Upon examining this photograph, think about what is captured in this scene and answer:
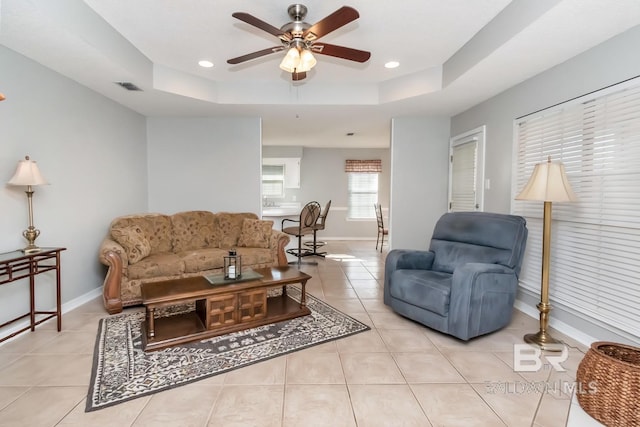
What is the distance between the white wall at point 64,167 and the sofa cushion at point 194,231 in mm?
753

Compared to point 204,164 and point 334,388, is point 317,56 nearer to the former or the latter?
point 204,164

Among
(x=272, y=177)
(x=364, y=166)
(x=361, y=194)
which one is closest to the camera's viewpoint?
(x=272, y=177)

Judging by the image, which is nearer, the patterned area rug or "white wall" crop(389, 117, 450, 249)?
the patterned area rug

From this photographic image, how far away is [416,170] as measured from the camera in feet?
15.7

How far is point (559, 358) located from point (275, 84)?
13.0 ft

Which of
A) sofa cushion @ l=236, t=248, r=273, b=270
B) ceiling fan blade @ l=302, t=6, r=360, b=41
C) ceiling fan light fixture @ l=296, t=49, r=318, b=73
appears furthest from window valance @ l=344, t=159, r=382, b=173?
ceiling fan blade @ l=302, t=6, r=360, b=41

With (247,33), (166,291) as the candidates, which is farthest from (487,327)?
(247,33)

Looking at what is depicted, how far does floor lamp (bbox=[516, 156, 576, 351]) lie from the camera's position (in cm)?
232

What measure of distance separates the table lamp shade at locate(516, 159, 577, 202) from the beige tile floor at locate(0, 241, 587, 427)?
46.6 inches

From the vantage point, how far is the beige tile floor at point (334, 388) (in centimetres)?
165

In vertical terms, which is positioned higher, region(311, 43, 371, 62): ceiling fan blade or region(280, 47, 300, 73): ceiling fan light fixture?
region(311, 43, 371, 62): ceiling fan blade

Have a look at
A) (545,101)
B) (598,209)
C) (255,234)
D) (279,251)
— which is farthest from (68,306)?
(545,101)

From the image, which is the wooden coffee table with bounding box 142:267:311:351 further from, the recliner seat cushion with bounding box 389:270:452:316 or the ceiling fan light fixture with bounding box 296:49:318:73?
the ceiling fan light fixture with bounding box 296:49:318:73

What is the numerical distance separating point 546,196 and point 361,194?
5.87 metres
